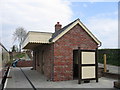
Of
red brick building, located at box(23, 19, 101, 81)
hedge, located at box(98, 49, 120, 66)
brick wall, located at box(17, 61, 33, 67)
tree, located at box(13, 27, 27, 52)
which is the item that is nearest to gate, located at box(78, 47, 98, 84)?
red brick building, located at box(23, 19, 101, 81)

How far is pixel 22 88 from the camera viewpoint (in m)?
9.16

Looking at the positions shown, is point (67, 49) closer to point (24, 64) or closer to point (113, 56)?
point (113, 56)

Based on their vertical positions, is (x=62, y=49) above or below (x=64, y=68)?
above

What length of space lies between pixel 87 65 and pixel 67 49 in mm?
1957

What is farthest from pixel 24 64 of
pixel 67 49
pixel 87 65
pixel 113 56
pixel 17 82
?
pixel 87 65

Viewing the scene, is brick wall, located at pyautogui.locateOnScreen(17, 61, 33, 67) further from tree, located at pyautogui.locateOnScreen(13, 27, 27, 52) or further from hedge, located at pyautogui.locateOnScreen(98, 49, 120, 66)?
tree, located at pyautogui.locateOnScreen(13, 27, 27, 52)

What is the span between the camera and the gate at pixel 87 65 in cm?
1071

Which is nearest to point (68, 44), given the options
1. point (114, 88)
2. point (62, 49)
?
point (62, 49)

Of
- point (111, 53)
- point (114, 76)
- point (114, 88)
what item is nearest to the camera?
point (114, 88)

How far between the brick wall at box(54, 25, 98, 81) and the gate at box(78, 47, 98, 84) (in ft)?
4.47

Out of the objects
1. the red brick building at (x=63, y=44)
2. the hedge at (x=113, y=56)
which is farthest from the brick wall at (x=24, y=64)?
the red brick building at (x=63, y=44)

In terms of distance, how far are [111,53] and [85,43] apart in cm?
1590

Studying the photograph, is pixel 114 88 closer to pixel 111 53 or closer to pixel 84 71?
pixel 84 71

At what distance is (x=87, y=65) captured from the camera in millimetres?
11000
